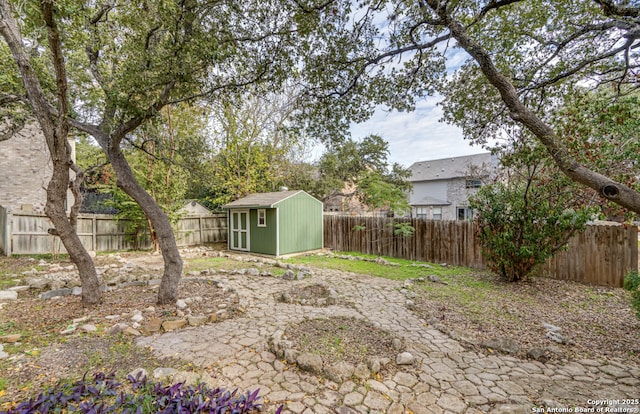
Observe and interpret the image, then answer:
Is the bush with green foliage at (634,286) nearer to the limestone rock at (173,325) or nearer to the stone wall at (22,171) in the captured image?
the limestone rock at (173,325)

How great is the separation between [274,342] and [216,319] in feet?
4.08

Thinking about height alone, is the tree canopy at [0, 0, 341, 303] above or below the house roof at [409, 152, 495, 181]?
below

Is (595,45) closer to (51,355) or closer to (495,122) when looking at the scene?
(495,122)

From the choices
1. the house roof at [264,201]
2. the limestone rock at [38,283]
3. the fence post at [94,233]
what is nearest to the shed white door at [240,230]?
the house roof at [264,201]

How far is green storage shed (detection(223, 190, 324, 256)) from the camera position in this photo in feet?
33.5

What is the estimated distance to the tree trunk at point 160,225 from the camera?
4.48 metres

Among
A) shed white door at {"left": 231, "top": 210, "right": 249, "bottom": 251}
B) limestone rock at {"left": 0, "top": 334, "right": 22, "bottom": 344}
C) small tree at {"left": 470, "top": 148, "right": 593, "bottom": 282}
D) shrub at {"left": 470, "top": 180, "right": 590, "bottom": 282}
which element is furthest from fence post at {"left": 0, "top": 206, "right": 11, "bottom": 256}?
small tree at {"left": 470, "top": 148, "right": 593, "bottom": 282}

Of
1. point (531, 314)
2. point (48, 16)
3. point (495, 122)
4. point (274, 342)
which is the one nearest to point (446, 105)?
point (495, 122)

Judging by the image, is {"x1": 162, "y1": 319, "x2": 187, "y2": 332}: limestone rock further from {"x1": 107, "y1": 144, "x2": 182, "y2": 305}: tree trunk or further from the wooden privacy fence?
the wooden privacy fence

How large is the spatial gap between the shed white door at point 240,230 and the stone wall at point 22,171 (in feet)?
25.3

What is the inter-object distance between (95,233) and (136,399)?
10.4m

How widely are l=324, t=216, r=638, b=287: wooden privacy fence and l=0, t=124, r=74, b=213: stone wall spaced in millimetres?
12347

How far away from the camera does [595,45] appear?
4.29 metres

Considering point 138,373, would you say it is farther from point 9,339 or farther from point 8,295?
point 8,295
